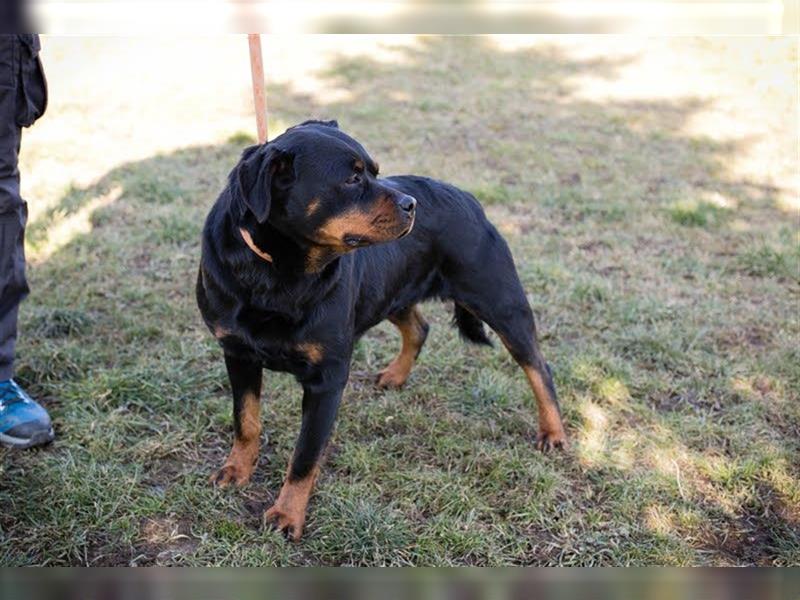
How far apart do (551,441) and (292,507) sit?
120 centimetres

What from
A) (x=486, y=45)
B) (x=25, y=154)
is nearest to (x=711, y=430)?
(x=25, y=154)

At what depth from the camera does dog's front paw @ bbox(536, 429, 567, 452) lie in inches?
143

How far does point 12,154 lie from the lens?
10.9ft

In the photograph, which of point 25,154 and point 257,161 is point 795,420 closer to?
point 257,161

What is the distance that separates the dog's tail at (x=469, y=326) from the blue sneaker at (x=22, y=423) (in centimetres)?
179

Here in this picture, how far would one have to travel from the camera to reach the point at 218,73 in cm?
938

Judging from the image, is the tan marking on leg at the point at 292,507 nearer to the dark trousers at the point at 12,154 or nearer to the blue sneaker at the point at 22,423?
the blue sneaker at the point at 22,423

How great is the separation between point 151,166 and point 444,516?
4.52 meters

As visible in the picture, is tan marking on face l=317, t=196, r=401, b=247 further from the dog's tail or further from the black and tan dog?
the dog's tail

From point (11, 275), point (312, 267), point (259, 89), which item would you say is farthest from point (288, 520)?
point (259, 89)

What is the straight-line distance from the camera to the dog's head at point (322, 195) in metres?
2.77

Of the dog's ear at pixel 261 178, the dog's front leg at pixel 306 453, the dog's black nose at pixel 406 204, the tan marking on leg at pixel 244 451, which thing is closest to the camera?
the dog's ear at pixel 261 178

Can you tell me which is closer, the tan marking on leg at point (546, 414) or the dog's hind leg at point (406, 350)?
the tan marking on leg at point (546, 414)

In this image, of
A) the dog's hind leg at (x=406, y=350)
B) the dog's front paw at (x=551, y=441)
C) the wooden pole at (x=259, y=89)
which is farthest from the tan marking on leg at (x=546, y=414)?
the wooden pole at (x=259, y=89)
